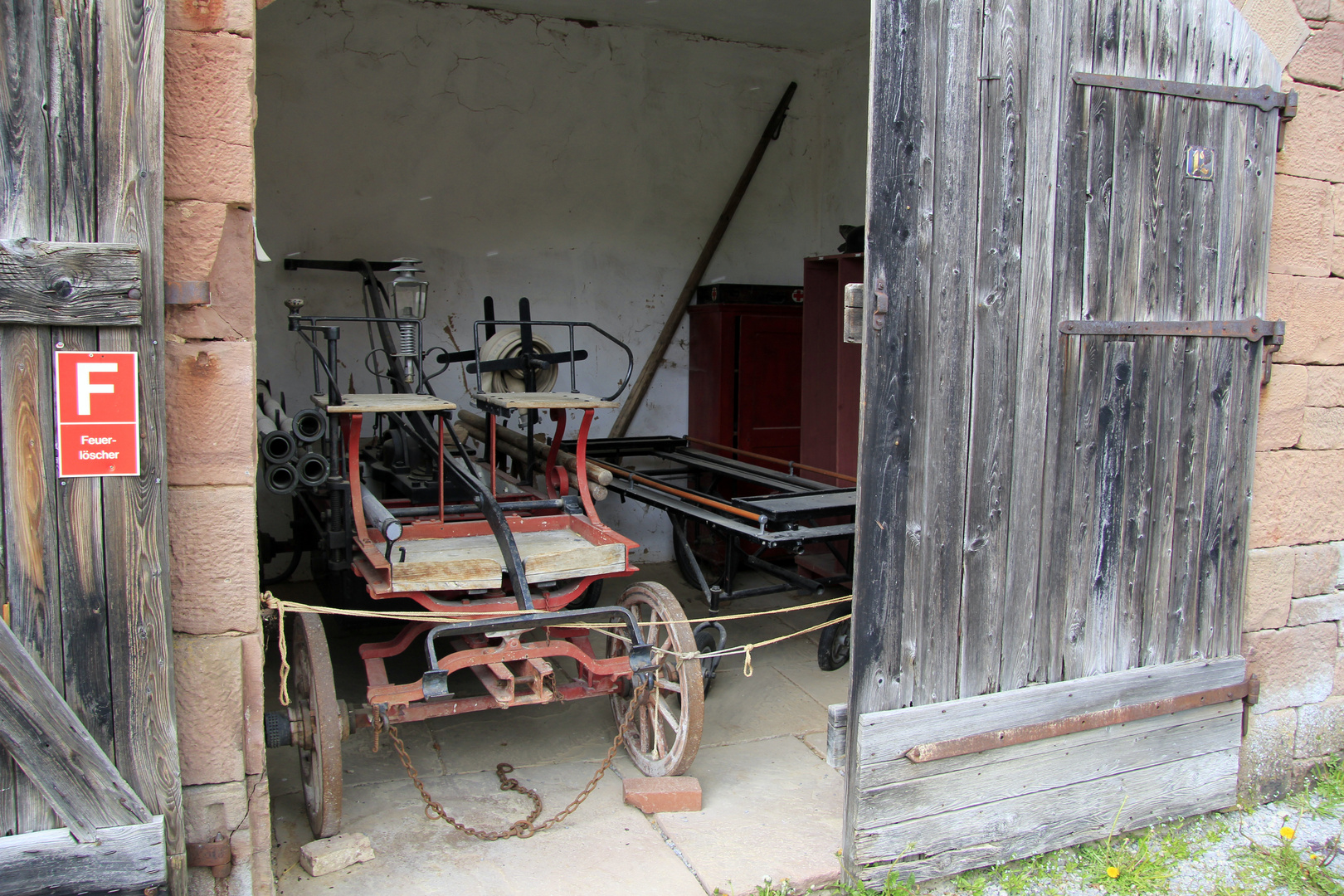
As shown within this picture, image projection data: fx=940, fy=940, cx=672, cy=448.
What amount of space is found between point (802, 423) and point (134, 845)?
485 centimetres

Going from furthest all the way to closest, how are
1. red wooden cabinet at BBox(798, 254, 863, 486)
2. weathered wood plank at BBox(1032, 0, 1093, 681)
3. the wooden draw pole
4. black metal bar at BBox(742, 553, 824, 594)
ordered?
the wooden draw pole → red wooden cabinet at BBox(798, 254, 863, 486) → black metal bar at BBox(742, 553, 824, 594) → weathered wood plank at BBox(1032, 0, 1093, 681)

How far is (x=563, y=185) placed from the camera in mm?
6859

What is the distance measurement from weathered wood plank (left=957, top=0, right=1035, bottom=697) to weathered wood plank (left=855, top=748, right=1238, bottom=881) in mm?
467

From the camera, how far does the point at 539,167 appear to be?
22.2 feet

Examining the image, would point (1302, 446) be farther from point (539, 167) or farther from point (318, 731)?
point (539, 167)

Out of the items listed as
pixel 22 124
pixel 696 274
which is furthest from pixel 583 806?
pixel 696 274

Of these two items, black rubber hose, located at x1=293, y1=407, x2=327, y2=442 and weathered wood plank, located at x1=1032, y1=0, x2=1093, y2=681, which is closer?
weathered wood plank, located at x1=1032, y1=0, x2=1093, y2=681

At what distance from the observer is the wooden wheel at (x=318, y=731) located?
312 cm

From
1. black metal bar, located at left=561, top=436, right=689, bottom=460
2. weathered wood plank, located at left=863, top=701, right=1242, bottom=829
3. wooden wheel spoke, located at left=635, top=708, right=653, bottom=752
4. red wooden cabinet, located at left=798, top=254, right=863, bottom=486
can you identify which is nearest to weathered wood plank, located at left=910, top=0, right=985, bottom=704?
weathered wood plank, located at left=863, top=701, right=1242, bottom=829

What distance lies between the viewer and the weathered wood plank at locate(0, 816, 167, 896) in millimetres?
2178

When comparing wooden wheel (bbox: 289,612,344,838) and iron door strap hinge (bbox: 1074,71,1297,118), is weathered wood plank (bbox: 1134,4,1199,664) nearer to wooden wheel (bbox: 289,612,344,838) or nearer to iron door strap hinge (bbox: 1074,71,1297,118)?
iron door strap hinge (bbox: 1074,71,1297,118)

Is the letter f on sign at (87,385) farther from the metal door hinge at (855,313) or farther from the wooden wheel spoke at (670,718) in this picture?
the wooden wheel spoke at (670,718)

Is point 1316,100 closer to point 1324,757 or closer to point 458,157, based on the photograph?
point 1324,757

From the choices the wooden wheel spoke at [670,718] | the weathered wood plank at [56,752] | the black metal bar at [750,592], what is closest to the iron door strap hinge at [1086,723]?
the wooden wheel spoke at [670,718]
